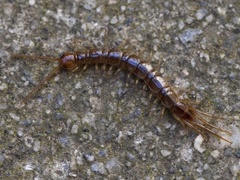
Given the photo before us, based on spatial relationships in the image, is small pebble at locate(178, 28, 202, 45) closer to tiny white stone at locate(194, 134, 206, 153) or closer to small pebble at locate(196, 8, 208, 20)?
small pebble at locate(196, 8, 208, 20)

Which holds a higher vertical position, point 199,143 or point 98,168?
point 199,143

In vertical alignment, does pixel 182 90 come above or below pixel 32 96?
above

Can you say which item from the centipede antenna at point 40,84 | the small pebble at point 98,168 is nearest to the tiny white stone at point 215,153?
the small pebble at point 98,168

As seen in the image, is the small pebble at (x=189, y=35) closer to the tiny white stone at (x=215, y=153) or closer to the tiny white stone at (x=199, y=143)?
the tiny white stone at (x=199, y=143)

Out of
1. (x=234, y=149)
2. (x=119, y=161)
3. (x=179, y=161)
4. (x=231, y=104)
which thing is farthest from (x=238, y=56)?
(x=119, y=161)

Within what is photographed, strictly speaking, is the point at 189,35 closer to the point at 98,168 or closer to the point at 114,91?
the point at 114,91

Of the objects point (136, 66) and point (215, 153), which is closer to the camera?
point (215, 153)

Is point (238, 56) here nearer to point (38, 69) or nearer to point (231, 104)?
point (231, 104)

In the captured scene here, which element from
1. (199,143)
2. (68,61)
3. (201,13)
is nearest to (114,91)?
(68,61)
